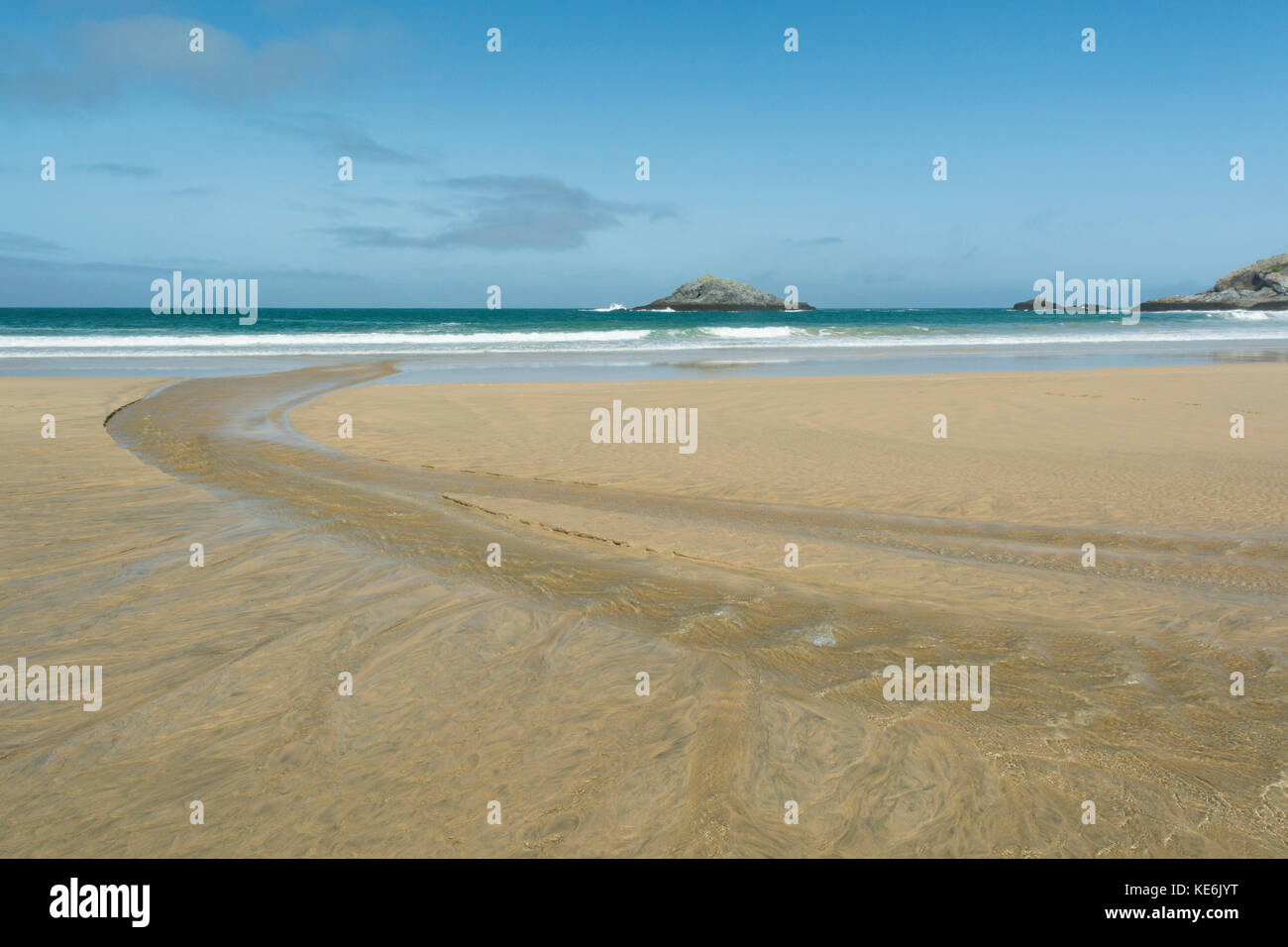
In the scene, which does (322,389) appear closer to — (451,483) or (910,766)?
(451,483)

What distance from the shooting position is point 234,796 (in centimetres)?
278

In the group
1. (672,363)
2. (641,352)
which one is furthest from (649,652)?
(641,352)

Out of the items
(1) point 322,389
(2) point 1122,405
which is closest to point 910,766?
(2) point 1122,405

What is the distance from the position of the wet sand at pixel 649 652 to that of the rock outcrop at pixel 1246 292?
12781cm

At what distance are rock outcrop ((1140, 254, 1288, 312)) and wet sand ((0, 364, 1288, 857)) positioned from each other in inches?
5032

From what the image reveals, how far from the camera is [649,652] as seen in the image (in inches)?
160

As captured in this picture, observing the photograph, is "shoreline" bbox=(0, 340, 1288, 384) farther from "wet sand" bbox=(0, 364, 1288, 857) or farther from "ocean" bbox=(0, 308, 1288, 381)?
"wet sand" bbox=(0, 364, 1288, 857)

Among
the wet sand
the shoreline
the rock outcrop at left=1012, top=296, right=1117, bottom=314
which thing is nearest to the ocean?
the shoreline

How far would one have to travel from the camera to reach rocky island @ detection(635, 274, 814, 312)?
4788 inches

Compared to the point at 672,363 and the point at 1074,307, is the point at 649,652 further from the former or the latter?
the point at 1074,307

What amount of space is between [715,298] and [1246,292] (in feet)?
265

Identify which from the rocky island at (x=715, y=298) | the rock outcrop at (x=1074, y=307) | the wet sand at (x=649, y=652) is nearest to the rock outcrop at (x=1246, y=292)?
the rock outcrop at (x=1074, y=307)

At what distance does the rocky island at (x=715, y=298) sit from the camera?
122 metres
